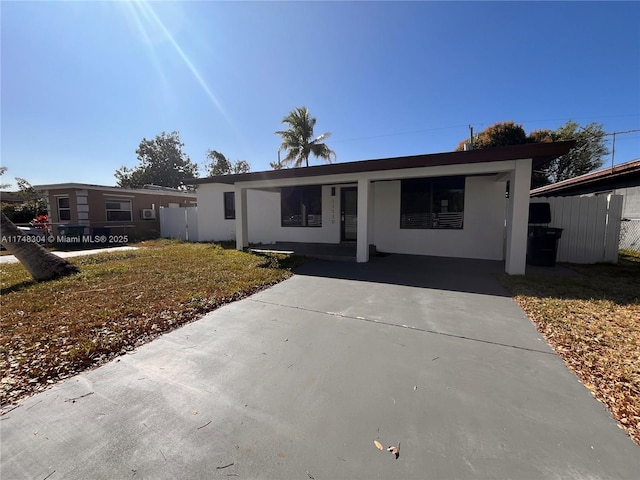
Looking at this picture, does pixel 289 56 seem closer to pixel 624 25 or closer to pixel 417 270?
pixel 417 270

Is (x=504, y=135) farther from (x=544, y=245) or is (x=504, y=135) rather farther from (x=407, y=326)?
(x=407, y=326)

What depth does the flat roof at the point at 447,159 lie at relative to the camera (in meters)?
5.24

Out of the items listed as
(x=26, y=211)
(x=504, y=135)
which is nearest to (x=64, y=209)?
(x=26, y=211)

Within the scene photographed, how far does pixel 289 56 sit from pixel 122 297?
8693 mm

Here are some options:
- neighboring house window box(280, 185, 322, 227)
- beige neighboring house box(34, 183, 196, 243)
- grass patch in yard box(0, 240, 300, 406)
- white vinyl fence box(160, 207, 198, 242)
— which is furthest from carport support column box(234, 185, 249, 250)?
beige neighboring house box(34, 183, 196, 243)

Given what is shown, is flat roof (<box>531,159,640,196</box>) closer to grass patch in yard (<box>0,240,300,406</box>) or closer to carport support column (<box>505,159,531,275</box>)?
carport support column (<box>505,159,531,275</box>)

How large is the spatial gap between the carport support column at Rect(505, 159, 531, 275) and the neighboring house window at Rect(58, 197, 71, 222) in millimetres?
19099

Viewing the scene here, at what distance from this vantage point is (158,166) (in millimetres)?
35406

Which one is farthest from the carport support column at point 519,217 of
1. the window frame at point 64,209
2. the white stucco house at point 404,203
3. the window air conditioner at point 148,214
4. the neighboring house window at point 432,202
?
the window frame at point 64,209

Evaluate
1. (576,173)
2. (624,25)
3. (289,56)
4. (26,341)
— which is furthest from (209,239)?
(576,173)

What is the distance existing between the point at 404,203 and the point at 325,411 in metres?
8.02

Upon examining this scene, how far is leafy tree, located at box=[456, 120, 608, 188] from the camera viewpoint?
1961 centimetres

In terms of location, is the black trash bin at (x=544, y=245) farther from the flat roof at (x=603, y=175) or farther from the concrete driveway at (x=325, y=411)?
the concrete driveway at (x=325, y=411)

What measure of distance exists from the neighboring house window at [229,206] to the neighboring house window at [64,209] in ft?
28.4
